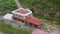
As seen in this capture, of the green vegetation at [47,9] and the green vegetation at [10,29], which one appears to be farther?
the green vegetation at [47,9]

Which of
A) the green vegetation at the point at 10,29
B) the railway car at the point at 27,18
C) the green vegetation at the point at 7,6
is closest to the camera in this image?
the green vegetation at the point at 10,29

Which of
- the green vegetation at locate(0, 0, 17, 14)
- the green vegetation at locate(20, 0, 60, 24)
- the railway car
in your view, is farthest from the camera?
the green vegetation at locate(0, 0, 17, 14)

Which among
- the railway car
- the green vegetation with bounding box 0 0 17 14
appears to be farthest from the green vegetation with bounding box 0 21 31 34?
the green vegetation with bounding box 0 0 17 14

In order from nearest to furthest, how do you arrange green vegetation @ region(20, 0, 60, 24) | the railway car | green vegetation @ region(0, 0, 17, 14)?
the railway car < green vegetation @ region(20, 0, 60, 24) < green vegetation @ region(0, 0, 17, 14)

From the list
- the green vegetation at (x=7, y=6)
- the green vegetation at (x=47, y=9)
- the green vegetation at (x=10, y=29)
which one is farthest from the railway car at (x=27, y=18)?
the green vegetation at (x=7, y=6)

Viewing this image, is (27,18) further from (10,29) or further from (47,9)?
(47,9)

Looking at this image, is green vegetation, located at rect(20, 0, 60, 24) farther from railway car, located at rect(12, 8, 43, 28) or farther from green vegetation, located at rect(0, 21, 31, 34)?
green vegetation, located at rect(0, 21, 31, 34)

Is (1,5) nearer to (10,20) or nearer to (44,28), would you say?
(10,20)

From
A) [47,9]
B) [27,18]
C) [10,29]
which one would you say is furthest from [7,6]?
[10,29]

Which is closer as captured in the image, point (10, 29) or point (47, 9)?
point (10, 29)

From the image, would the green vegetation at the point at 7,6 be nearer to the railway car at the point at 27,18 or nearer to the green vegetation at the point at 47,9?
the green vegetation at the point at 47,9

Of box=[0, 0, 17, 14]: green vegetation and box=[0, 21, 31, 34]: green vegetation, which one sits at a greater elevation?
box=[0, 0, 17, 14]: green vegetation
